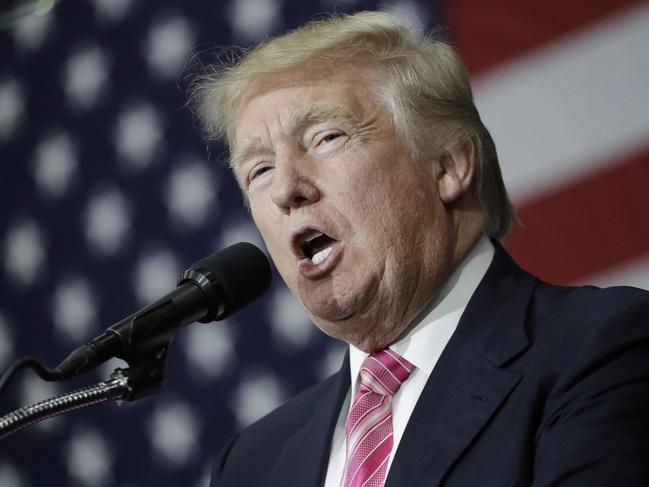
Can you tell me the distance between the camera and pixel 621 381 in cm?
131

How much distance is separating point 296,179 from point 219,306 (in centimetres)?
36

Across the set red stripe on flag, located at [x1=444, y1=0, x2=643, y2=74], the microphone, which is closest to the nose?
the microphone

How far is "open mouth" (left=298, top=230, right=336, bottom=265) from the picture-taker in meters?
1.66

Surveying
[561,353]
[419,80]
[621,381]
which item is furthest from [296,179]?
[621,381]

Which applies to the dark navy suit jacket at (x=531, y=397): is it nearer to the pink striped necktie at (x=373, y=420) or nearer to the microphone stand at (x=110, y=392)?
the pink striped necktie at (x=373, y=420)

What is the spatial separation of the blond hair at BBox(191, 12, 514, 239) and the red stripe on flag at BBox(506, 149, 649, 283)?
269 mm

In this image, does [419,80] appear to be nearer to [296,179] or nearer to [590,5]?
[296,179]

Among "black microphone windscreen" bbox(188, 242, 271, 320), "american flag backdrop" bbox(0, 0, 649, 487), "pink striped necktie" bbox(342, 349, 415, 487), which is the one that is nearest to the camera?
"black microphone windscreen" bbox(188, 242, 271, 320)

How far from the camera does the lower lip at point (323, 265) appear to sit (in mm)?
1643

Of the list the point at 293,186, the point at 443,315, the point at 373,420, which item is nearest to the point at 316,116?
the point at 293,186

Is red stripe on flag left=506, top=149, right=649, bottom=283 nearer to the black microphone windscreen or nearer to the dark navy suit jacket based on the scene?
the dark navy suit jacket

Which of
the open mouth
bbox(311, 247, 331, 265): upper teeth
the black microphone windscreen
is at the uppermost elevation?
the black microphone windscreen

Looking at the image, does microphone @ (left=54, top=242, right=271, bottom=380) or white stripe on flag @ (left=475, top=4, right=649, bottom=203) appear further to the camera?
white stripe on flag @ (left=475, top=4, right=649, bottom=203)

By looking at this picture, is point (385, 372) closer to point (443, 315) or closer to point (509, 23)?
point (443, 315)
